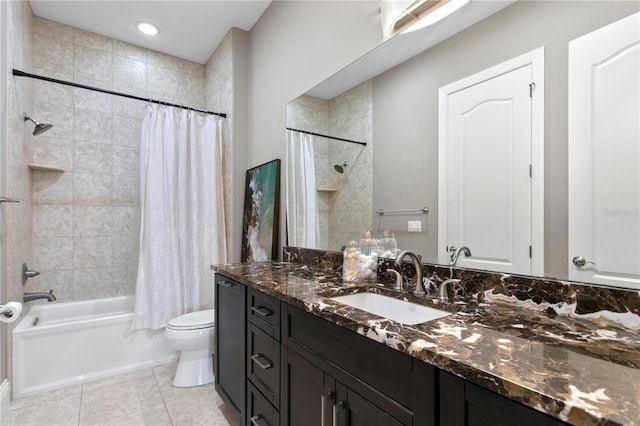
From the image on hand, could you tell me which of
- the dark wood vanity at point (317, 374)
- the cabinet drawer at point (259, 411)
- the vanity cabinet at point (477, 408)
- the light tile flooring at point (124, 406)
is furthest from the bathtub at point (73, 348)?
the vanity cabinet at point (477, 408)

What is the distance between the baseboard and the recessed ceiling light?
9.46 feet

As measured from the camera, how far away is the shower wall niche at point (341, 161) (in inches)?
66.5

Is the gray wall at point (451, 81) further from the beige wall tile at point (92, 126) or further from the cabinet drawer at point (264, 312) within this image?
the beige wall tile at point (92, 126)

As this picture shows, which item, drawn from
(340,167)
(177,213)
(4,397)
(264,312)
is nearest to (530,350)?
(264,312)

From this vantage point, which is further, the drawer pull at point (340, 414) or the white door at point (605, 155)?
the drawer pull at point (340, 414)

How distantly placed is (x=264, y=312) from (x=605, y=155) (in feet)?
4.27

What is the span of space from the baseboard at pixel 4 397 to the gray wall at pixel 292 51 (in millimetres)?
1731

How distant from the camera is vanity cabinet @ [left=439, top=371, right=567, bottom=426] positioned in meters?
0.53

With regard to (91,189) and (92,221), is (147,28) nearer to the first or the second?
(91,189)

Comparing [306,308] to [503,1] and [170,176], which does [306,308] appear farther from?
[170,176]

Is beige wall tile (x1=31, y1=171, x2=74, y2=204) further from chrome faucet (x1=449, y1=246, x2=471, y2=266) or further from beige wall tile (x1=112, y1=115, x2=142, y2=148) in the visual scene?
chrome faucet (x1=449, y1=246, x2=471, y2=266)

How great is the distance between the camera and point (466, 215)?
122 cm

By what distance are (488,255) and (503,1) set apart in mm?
891

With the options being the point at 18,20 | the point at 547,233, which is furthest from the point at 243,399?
the point at 18,20
